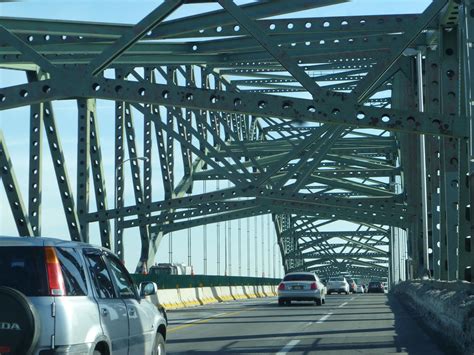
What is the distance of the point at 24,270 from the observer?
8391 mm

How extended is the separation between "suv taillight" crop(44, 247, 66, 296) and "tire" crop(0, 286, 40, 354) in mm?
312

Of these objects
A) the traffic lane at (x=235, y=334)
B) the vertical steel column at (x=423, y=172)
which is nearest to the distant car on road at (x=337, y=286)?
the vertical steel column at (x=423, y=172)

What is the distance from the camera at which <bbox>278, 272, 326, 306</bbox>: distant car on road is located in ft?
136

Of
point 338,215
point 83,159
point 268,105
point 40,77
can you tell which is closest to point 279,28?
point 268,105

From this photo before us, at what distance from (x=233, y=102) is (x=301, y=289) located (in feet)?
67.3

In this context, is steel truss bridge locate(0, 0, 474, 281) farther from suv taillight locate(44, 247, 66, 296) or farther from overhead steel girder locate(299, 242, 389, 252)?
overhead steel girder locate(299, 242, 389, 252)

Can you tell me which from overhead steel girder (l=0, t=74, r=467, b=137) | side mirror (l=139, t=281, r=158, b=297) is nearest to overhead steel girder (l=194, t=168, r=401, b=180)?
overhead steel girder (l=0, t=74, r=467, b=137)

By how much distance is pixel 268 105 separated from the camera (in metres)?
21.8

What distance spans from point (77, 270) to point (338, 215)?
4733 cm

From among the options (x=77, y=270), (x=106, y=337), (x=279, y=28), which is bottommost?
(x=106, y=337)

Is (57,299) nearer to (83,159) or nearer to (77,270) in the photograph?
(77,270)

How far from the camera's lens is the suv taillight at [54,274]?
823cm

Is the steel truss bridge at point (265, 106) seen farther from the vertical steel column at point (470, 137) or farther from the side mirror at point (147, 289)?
the side mirror at point (147, 289)

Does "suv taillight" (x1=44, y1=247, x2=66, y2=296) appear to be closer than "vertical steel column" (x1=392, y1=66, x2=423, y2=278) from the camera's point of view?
Yes
